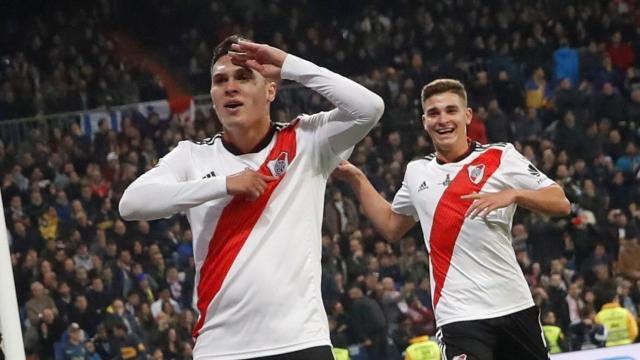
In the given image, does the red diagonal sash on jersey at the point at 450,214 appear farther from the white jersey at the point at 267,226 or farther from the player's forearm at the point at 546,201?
the white jersey at the point at 267,226

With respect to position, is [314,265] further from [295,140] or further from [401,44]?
[401,44]

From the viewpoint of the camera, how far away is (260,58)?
468 centimetres

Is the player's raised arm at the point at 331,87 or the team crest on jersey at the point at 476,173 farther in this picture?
the team crest on jersey at the point at 476,173

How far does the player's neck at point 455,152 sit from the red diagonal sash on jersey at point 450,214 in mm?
102

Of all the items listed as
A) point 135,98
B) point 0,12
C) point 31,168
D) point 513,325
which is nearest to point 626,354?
point 513,325

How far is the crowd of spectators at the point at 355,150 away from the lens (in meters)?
14.8

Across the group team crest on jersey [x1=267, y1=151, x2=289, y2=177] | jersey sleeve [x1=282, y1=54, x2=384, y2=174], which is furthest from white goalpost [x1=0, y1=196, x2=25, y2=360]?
jersey sleeve [x1=282, y1=54, x2=384, y2=174]

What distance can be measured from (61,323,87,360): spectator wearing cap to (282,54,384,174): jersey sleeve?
9.86 m

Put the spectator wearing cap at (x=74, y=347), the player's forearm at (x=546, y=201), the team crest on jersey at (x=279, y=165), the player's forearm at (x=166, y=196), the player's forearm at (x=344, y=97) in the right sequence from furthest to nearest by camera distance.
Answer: the spectator wearing cap at (x=74, y=347) → the player's forearm at (x=546, y=201) → the team crest on jersey at (x=279, y=165) → the player's forearm at (x=344, y=97) → the player's forearm at (x=166, y=196)

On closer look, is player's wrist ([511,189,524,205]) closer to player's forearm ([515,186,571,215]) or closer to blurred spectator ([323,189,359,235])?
player's forearm ([515,186,571,215])

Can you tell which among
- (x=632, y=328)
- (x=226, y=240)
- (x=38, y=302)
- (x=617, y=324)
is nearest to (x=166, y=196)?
(x=226, y=240)

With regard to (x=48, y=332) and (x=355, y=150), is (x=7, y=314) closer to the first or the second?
(x=48, y=332)

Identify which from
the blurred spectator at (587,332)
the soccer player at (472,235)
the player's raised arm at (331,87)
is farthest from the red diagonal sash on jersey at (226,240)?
the blurred spectator at (587,332)

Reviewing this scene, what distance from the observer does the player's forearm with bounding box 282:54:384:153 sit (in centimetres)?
459
